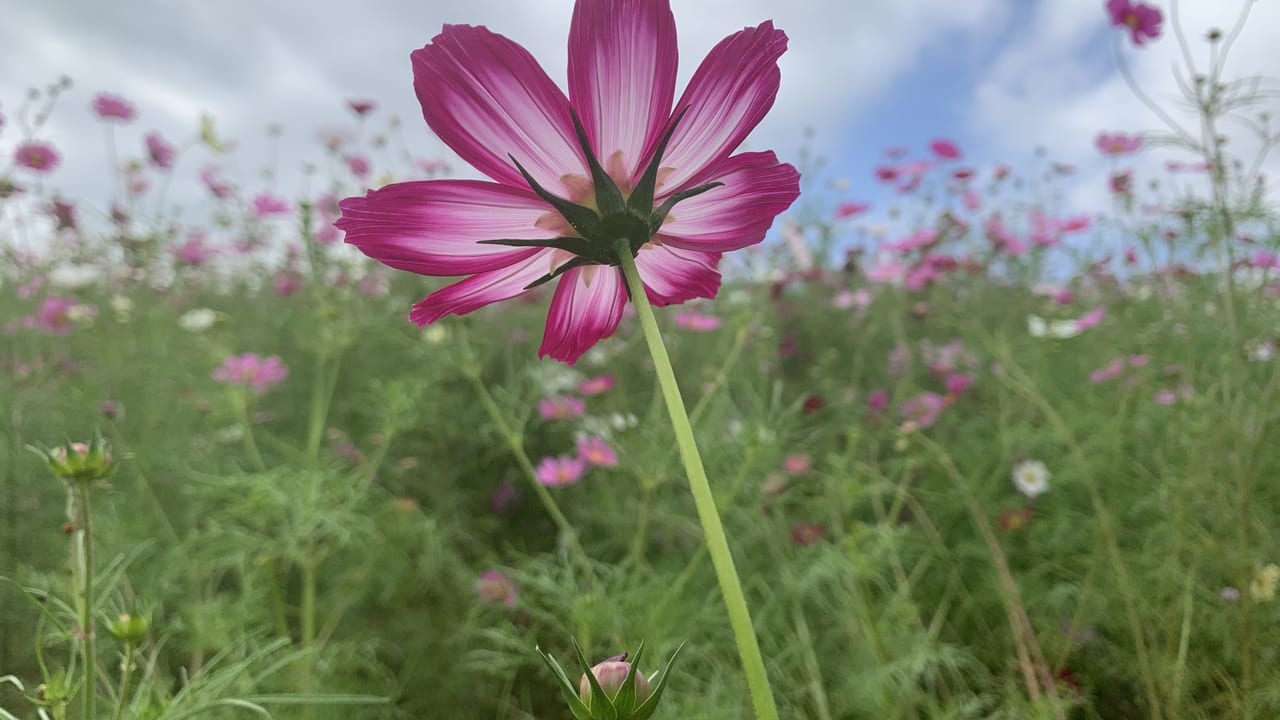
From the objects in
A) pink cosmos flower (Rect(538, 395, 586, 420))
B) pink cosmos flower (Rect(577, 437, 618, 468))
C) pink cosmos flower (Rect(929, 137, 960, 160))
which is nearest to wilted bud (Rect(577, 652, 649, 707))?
pink cosmos flower (Rect(577, 437, 618, 468))

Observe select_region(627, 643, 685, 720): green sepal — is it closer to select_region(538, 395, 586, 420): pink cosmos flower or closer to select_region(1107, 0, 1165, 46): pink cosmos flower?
select_region(538, 395, 586, 420): pink cosmos flower

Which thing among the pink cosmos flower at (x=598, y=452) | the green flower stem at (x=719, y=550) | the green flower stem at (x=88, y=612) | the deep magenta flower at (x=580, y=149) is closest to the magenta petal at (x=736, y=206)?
the deep magenta flower at (x=580, y=149)

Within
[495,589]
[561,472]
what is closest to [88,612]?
[495,589]

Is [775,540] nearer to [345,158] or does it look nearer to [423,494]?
[423,494]

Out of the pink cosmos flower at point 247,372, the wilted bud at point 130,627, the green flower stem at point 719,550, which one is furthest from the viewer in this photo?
the pink cosmos flower at point 247,372

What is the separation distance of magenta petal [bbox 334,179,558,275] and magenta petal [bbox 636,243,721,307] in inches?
2.5

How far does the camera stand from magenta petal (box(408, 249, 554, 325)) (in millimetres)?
331

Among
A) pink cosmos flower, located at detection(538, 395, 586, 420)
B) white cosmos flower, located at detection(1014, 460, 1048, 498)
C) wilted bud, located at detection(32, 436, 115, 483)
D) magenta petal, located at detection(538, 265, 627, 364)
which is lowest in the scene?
white cosmos flower, located at detection(1014, 460, 1048, 498)

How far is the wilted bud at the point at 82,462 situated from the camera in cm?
44

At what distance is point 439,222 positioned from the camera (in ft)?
1.03

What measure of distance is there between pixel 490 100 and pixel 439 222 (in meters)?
0.05

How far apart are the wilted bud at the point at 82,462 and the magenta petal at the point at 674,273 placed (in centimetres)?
33

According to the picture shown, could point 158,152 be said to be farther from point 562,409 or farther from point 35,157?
point 562,409

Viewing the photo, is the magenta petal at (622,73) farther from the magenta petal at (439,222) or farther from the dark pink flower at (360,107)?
the dark pink flower at (360,107)
